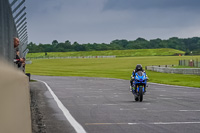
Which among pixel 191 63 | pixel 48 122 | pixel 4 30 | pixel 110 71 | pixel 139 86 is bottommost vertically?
pixel 110 71

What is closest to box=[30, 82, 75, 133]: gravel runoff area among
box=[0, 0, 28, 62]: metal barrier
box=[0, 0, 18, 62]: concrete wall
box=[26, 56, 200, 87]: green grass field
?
box=[0, 0, 28, 62]: metal barrier

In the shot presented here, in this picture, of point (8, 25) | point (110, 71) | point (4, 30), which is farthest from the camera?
point (110, 71)

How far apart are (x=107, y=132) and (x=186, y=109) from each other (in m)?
5.21

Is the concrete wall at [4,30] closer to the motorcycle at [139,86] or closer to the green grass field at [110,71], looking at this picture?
the motorcycle at [139,86]

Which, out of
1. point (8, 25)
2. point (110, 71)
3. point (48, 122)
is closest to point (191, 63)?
point (110, 71)

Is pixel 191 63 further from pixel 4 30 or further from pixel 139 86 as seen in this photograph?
pixel 4 30

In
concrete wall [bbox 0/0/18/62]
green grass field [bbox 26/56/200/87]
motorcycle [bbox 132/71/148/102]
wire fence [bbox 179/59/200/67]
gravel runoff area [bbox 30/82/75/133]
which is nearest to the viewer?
concrete wall [bbox 0/0/18/62]

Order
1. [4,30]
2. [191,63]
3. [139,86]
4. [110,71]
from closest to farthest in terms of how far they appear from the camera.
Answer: [4,30] → [139,86] → [110,71] → [191,63]

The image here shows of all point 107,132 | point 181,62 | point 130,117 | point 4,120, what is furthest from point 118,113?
point 181,62

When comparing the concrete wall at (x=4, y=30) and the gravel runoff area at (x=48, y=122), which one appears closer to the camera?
the concrete wall at (x=4, y=30)

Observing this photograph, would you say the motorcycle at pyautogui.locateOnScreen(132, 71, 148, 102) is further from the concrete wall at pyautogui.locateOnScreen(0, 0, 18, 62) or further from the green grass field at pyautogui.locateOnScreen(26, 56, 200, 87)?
the green grass field at pyautogui.locateOnScreen(26, 56, 200, 87)

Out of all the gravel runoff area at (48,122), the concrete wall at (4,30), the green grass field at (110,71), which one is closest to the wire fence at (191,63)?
the green grass field at (110,71)

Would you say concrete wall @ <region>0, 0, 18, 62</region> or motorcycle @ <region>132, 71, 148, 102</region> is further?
motorcycle @ <region>132, 71, 148, 102</region>

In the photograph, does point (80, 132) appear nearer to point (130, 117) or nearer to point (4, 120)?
point (130, 117)
